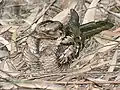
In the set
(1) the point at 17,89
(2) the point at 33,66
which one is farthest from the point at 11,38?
(1) the point at 17,89

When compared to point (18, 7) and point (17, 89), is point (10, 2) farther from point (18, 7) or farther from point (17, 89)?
point (17, 89)

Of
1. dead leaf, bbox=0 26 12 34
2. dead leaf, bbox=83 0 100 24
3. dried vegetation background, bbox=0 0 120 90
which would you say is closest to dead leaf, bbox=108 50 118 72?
dried vegetation background, bbox=0 0 120 90

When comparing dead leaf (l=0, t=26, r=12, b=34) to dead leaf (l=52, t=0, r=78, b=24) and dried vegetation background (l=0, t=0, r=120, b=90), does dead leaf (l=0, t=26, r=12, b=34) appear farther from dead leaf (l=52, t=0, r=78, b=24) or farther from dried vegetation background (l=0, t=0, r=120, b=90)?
dead leaf (l=52, t=0, r=78, b=24)

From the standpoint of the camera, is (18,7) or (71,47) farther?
(18,7)

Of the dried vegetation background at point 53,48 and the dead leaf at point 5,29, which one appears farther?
the dead leaf at point 5,29

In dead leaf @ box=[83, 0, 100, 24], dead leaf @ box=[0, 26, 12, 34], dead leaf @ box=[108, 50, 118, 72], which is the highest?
dead leaf @ box=[83, 0, 100, 24]

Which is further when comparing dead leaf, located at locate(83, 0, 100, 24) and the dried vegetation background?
dead leaf, located at locate(83, 0, 100, 24)

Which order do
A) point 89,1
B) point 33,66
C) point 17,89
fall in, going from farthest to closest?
point 89,1, point 33,66, point 17,89

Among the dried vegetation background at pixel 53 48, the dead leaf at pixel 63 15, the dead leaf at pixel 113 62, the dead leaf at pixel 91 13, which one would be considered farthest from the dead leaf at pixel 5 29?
the dead leaf at pixel 113 62

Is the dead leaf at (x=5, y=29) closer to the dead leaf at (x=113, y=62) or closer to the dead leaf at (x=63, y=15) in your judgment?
the dead leaf at (x=63, y=15)
